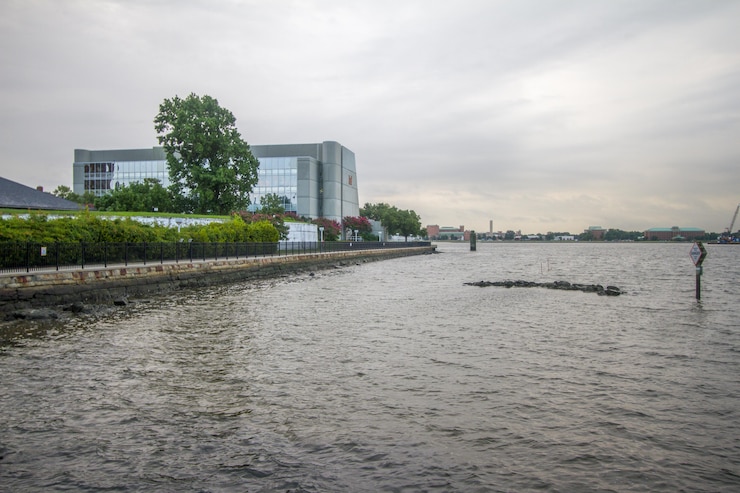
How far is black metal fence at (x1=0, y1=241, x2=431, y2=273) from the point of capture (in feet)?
72.2

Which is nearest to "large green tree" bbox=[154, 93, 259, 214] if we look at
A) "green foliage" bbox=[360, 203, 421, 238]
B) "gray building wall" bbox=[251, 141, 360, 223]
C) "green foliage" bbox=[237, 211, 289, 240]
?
"green foliage" bbox=[237, 211, 289, 240]

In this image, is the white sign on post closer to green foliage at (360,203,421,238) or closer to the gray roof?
the gray roof

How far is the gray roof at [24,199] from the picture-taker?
37.6 metres

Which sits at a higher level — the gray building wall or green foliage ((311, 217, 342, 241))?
the gray building wall

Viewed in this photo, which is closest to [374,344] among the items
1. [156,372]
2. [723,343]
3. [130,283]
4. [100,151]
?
[156,372]

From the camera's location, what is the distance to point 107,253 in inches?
1121

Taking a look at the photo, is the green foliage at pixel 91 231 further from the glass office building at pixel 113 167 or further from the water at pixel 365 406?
the glass office building at pixel 113 167

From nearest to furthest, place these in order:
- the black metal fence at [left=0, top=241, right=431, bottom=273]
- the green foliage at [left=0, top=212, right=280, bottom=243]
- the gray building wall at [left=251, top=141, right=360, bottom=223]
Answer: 1. the black metal fence at [left=0, top=241, right=431, bottom=273]
2. the green foliage at [left=0, top=212, right=280, bottom=243]
3. the gray building wall at [left=251, top=141, right=360, bottom=223]

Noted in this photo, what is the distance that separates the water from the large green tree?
40.4 m

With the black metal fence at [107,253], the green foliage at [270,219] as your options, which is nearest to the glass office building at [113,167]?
the green foliage at [270,219]

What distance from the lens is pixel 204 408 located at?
880 cm

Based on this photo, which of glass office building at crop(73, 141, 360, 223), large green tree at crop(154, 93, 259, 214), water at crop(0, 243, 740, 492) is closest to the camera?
water at crop(0, 243, 740, 492)

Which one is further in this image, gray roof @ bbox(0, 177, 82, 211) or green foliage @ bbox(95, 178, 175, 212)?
green foliage @ bbox(95, 178, 175, 212)

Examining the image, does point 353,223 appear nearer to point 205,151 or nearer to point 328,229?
point 328,229
